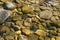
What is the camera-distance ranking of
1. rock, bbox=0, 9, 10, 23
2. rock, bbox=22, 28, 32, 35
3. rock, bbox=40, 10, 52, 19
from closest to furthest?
rock, bbox=22, 28, 32, 35 → rock, bbox=0, 9, 10, 23 → rock, bbox=40, 10, 52, 19

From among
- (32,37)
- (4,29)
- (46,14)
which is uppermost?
(46,14)

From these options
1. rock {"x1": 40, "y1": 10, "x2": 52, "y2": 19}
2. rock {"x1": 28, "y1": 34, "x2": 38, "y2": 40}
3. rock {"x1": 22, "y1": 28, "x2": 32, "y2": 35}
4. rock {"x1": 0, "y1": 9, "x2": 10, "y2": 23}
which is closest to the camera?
rock {"x1": 28, "y1": 34, "x2": 38, "y2": 40}

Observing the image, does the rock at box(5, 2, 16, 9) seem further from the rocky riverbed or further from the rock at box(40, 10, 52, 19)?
the rock at box(40, 10, 52, 19)

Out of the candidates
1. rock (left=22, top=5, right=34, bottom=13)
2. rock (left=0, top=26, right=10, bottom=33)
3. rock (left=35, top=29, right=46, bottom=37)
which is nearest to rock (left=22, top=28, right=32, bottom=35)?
rock (left=35, top=29, right=46, bottom=37)

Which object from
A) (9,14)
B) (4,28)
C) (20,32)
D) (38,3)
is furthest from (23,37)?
(38,3)

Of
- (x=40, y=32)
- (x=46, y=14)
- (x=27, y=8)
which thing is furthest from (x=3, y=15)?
(x=46, y=14)

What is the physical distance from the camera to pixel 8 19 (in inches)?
171

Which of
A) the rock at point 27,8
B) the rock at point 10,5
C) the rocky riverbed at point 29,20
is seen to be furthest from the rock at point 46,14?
the rock at point 10,5

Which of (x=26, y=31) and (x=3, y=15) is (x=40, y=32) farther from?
(x=3, y=15)

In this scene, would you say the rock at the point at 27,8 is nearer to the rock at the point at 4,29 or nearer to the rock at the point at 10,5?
the rock at the point at 10,5

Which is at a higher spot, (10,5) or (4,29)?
(10,5)

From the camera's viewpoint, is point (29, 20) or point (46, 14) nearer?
point (29, 20)

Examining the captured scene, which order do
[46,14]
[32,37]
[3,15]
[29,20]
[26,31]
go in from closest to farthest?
[32,37] < [26,31] < [3,15] < [29,20] < [46,14]

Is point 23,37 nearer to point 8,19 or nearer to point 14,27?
point 14,27
